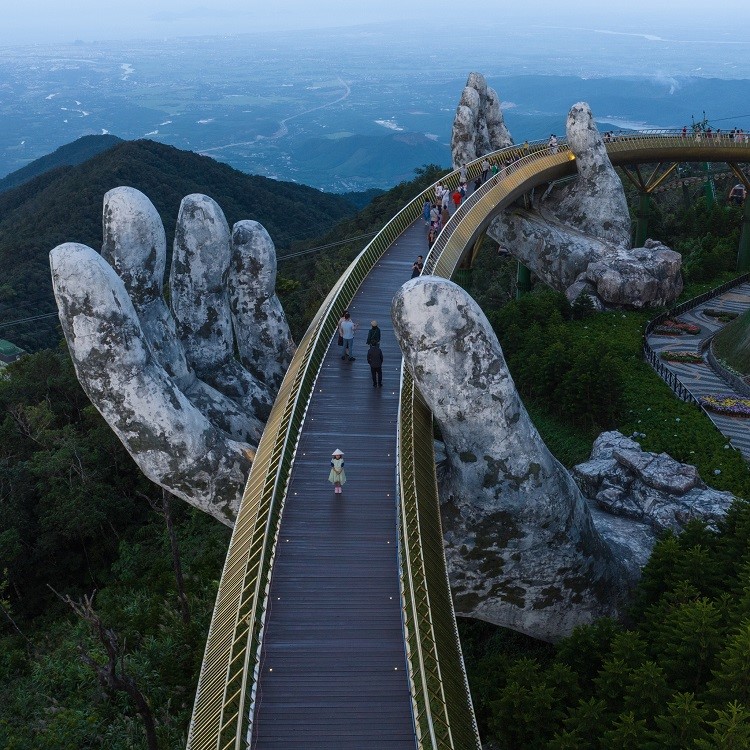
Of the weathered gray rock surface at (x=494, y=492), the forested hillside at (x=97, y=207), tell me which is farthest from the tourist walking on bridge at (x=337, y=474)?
the forested hillside at (x=97, y=207)

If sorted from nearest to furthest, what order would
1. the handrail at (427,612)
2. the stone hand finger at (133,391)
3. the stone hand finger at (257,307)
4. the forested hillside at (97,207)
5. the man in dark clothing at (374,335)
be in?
the handrail at (427,612), the stone hand finger at (133,391), the man in dark clothing at (374,335), the stone hand finger at (257,307), the forested hillside at (97,207)

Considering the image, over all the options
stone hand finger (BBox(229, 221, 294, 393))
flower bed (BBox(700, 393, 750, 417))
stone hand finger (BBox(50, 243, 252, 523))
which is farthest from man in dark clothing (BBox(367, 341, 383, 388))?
flower bed (BBox(700, 393, 750, 417))

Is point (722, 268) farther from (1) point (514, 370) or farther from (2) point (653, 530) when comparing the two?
(2) point (653, 530)

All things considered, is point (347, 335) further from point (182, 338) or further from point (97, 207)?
point (97, 207)

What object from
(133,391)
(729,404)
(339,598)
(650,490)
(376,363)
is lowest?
(650,490)

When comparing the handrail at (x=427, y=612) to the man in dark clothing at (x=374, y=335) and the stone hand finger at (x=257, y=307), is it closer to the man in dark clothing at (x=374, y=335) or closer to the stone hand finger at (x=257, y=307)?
the man in dark clothing at (x=374, y=335)

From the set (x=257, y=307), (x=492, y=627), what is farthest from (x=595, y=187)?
(x=492, y=627)
